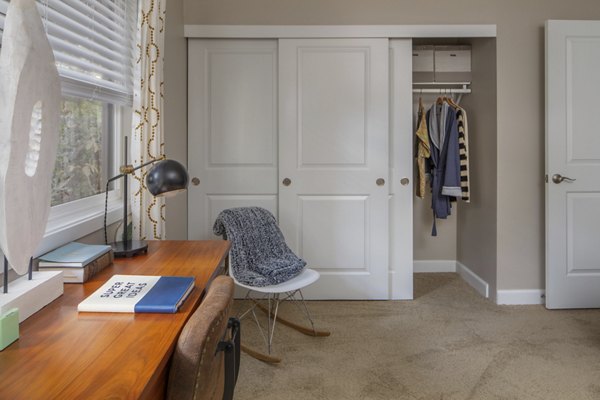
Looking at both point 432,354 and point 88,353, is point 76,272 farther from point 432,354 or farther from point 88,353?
point 432,354

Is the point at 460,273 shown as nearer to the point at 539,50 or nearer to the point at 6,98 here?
the point at 539,50

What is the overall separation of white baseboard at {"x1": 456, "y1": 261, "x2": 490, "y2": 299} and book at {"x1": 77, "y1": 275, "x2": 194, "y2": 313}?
2641mm

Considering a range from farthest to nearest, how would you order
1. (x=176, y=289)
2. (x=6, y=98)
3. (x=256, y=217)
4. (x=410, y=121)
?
(x=410, y=121) < (x=256, y=217) < (x=176, y=289) < (x=6, y=98)

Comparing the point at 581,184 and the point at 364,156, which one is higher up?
the point at 364,156

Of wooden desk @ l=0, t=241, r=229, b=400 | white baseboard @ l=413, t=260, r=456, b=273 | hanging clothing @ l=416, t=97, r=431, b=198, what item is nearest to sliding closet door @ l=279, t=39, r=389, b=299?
hanging clothing @ l=416, t=97, r=431, b=198

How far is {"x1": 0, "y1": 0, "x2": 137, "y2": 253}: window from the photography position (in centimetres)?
157

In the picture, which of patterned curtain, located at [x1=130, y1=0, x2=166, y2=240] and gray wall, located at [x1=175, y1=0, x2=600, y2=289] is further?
gray wall, located at [x1=175, y1=0, x2=600, y2=289]

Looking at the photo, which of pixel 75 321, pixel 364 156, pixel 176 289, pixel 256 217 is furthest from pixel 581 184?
pixel 75 321

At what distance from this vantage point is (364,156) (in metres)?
3.13

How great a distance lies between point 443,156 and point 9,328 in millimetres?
2954

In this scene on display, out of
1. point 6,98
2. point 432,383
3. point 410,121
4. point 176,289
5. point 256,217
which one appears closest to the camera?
point 6,98

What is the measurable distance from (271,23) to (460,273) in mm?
2533

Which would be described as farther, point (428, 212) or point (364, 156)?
point (428, 212)

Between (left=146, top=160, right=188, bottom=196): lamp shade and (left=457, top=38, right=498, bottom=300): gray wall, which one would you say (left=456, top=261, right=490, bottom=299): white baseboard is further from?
(left=146, top=160, right=188, bottom=196): lamp shade
